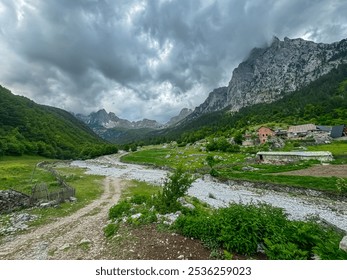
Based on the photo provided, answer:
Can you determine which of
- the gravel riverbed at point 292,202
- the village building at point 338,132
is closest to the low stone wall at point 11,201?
the gravel riverbed at point 292,202

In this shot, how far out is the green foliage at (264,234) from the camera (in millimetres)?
7917

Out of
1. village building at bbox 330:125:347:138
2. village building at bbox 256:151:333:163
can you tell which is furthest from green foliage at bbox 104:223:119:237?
village building at bbox 330:125:347:138

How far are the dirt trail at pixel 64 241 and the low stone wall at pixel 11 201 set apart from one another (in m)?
6.83

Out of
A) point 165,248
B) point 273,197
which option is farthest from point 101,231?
point 273,197

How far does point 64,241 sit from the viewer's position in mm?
13688

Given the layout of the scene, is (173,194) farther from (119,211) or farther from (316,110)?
(316,110)

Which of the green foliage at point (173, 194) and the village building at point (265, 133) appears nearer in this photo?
the green foliage at point (173, 194)

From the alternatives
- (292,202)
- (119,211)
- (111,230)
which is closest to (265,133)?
(292,202)

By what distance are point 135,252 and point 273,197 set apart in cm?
2827

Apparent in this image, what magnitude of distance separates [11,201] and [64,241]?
12.5 meters

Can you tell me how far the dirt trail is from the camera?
11.6 meters

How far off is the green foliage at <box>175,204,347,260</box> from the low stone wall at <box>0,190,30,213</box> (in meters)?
20.1

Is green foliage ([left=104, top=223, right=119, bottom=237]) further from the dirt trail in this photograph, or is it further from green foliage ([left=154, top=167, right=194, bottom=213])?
green foliage ([left=154, top=167, right=194, bottom=213])

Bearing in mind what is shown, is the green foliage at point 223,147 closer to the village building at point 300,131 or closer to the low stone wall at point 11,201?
the village building at point 300,131
